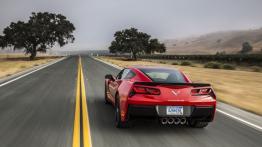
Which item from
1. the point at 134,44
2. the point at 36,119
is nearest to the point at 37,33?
the point at 134,44

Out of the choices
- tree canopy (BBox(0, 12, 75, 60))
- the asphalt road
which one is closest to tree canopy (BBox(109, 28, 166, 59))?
tree canopy (BBox(0, 12, 75, 60))

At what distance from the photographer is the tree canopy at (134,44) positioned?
83.8 m

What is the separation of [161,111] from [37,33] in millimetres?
72943

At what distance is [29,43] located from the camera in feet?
260

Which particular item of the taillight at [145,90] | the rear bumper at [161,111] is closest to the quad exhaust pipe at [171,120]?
the rear bumper at [161,111]

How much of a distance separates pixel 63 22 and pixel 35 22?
6.42 metres

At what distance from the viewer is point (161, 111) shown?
23.2 ft

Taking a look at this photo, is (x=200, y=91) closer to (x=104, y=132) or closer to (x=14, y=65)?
(x=104, y=132)

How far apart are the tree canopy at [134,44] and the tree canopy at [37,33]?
10438 millimetres

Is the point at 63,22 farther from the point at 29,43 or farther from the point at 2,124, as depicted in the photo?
the point at 2,124

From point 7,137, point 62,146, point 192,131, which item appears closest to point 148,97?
point 192,131

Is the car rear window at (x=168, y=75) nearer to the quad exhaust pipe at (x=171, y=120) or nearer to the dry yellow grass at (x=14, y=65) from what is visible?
the quad exhaust pipe at (x=171, y=120)

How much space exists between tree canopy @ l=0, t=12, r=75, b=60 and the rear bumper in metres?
71.9

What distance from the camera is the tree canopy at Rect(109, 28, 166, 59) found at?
83.8 metres
